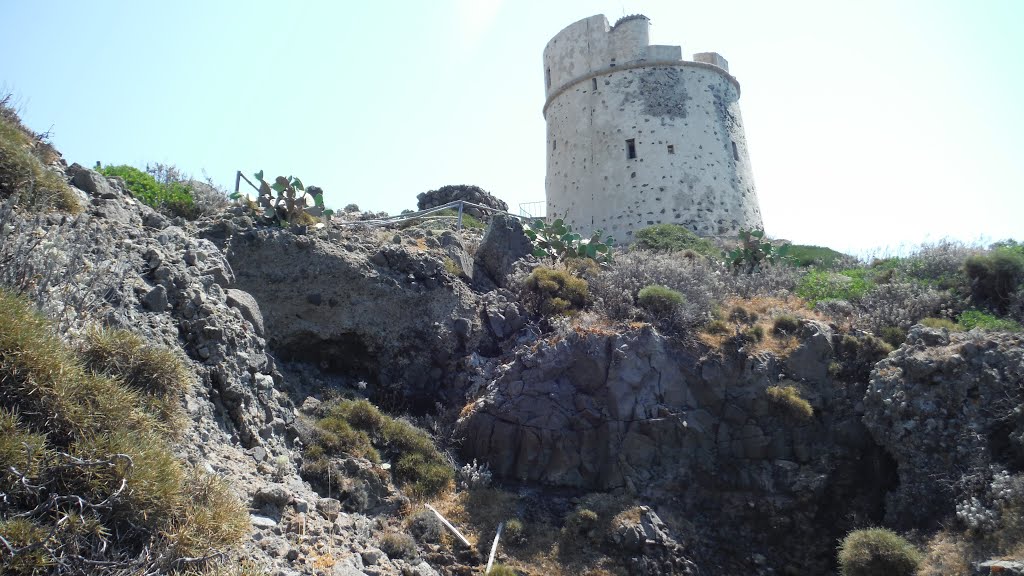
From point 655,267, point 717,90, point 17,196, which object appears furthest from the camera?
point 717,90

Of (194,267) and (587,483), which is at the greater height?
(194,267)

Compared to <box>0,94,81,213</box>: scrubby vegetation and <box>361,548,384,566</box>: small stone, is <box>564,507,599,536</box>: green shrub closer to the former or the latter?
<box>361,548,384,566</box>: small stone

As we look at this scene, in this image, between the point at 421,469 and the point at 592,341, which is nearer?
the point at 421,469

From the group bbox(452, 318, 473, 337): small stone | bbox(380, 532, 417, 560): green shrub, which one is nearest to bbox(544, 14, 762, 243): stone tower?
bbox(452, 318, 473, 337): small stone

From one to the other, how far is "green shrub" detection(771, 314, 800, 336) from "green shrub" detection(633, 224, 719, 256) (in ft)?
19.4

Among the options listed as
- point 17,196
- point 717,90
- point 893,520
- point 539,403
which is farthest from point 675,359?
point 717,90

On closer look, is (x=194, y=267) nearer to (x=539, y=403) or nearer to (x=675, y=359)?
(x=539, y=403)

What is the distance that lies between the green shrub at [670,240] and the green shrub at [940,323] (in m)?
6.59

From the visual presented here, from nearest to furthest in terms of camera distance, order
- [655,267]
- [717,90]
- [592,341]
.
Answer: [592,341] → [655,267] → [717,90]

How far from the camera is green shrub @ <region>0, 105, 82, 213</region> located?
7645mm

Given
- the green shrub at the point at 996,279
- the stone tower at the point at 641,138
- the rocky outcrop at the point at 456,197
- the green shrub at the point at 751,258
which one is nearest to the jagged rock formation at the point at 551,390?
the green shrub at the point at 996,279

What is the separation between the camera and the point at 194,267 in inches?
352

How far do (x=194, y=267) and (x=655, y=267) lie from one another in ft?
25.8

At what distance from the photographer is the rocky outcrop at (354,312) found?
36.8 ft
